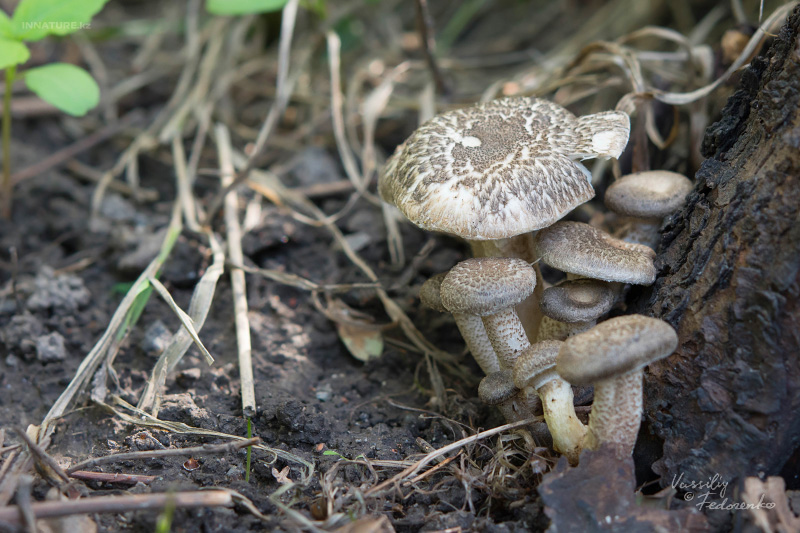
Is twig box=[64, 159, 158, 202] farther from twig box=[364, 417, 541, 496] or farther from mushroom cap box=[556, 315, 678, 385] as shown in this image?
mushroom cap box=[556, 315, 678, 385]

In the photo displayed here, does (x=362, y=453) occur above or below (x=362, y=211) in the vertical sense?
below

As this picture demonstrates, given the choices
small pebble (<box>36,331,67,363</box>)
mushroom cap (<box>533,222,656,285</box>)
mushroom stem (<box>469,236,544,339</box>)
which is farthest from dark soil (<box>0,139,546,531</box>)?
mushroom cap (<box>533,222,656,285</box>)

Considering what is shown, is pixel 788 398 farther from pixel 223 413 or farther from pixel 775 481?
pixel 223 413

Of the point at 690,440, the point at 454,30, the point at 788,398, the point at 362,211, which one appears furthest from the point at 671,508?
the point at 454,30

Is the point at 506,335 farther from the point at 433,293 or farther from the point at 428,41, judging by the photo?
the point at 428,41

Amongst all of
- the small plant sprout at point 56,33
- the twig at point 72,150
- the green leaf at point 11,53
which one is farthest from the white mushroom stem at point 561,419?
the twig at point 72,150
